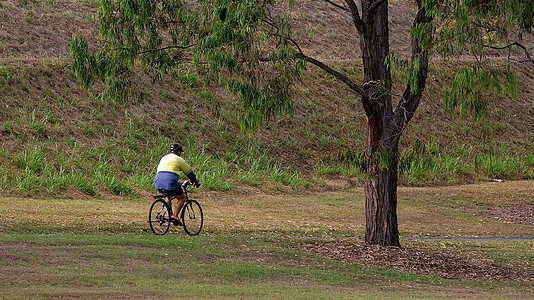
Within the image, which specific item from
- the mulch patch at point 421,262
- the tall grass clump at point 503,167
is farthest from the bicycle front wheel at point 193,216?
the tall grass clump at point 503,167

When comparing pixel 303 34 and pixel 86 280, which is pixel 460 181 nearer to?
pixel 303 34

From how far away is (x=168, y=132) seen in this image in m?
30.2

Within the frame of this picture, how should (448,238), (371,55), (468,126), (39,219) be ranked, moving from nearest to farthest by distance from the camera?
1. (371,55)
2. (39,219)
3. (448,238)
4. (468,126)

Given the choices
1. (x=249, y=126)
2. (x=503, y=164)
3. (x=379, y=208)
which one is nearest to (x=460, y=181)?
(x=503, y=164)

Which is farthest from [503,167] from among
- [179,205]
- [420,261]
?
[179,205]

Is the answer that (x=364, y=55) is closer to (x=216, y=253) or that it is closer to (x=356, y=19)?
(x=356, y=19)

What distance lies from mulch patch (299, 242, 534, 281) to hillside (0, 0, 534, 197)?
18.1ft

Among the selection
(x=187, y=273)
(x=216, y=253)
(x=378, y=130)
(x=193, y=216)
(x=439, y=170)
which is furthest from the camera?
(x=439, y=170)

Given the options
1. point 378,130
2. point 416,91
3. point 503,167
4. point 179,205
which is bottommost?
point 179,205

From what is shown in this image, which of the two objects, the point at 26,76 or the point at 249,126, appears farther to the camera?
the point at 26,76

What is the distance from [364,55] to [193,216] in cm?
489

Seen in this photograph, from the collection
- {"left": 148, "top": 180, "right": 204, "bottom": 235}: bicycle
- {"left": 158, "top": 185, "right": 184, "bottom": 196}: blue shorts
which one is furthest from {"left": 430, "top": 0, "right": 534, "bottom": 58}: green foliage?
{"left": 158, "top": 185, "right": 184, "bottom": 196}: blue shorts

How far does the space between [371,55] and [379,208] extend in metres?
3.17

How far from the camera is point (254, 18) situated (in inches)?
519
